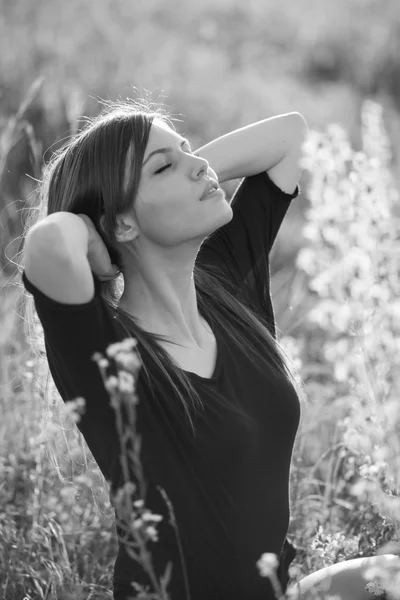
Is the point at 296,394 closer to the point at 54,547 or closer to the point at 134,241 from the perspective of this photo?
the point at 134,241

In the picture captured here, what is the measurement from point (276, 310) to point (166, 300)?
2.52 m

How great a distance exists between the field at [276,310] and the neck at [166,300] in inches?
12.7

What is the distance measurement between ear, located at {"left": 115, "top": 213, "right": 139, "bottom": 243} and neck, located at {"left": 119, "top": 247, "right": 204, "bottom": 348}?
0.07 m

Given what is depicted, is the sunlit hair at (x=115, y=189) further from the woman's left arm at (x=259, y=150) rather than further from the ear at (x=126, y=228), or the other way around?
the woman's left arm at (x=259, y=150)

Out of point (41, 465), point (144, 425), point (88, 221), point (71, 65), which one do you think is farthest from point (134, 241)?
point (71, 65)

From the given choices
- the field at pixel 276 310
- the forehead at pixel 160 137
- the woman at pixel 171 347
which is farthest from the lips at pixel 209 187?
the field at pixel 276 310

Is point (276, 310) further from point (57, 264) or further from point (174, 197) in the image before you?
point (57, 264)

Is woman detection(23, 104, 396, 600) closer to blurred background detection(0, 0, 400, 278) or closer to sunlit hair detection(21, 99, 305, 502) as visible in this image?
sunlit hair detection(21, 99, 305, 502)

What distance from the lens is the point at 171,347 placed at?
96.3 inches

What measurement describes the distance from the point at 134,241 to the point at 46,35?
7.32 metres

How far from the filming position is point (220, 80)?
9750mm

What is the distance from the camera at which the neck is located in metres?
2.50

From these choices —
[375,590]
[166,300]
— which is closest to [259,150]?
[166,300]

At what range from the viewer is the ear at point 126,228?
247cm
